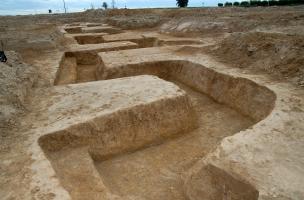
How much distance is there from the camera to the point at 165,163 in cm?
446

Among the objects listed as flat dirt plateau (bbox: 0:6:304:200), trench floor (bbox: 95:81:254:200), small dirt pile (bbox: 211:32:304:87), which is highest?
→ small dirt pile (bbox: 211:32:304:87)

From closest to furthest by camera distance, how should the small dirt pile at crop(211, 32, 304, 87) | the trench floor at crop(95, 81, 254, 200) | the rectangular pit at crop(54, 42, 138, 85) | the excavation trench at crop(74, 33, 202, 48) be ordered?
the trench floor at crop(95, 81, 254, 200) → the small dirt pile at crop(211, 32, 304, 87) → the rectangular pit at crop(54, 42, 138, 85) → the excavation trench at crop(74, 33, 202, 48)

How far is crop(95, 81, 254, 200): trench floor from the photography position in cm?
387

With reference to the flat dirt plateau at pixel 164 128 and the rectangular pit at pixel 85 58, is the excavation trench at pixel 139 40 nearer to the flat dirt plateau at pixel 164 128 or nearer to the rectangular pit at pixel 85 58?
the rectangular pit at pixel 85 58

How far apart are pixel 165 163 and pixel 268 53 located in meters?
4.26

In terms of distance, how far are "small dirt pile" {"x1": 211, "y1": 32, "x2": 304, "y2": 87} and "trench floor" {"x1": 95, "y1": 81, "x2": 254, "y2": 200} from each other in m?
1.42

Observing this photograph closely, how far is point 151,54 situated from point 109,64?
170 cm

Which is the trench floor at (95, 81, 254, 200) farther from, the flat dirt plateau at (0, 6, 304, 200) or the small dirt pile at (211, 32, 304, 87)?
the small dirt pile at (211, 32, 304, 87)

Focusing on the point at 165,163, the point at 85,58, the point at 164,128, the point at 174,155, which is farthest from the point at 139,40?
the point at 165,163

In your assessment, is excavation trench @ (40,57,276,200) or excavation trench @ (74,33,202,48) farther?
excavation trench @ (74,33,202,48)

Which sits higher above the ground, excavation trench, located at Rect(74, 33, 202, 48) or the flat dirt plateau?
excavation trench, located at Rect(74, 33, 202, 48)

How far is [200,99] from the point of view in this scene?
695cm

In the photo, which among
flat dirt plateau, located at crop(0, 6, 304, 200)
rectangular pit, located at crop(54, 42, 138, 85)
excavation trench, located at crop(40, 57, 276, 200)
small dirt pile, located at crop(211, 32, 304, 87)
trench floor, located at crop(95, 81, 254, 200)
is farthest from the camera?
rectangular pit, located at crop(54, 42, 138, 85)

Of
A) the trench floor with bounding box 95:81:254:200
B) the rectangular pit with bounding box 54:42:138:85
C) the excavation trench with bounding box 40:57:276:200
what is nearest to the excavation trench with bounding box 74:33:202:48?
the rectangular pit with bounding box 54:42:138:85
